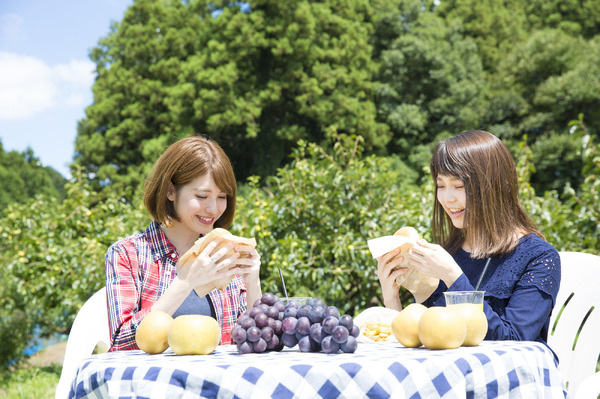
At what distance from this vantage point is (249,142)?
70.9ft

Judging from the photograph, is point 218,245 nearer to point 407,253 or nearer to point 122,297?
point 122,297

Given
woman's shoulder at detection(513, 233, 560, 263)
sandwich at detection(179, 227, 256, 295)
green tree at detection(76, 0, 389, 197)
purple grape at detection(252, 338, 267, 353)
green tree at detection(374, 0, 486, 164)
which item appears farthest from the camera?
green tree at detection(374, 0, 486, 164)

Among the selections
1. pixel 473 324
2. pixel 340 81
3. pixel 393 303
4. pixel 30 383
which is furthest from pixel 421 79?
pixel 473 324

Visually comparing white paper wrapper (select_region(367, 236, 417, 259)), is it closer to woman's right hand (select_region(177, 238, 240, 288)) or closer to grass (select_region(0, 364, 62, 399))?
woman's right hand (select_region(177, 238, 240, 288))

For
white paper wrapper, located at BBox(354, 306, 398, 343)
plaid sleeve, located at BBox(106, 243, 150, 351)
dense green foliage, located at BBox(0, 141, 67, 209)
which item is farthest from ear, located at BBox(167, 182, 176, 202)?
dense green foliage, located at BBox(0, 141, 67, 209)

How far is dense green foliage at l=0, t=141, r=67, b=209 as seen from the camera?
37894 mm

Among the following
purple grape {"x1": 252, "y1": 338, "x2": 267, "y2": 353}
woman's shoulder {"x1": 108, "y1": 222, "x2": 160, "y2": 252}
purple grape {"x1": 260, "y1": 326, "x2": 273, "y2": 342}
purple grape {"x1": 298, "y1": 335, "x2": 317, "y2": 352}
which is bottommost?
purple grape {"x1": 298, "y1": 335, "x2": 317, "y2": 352}

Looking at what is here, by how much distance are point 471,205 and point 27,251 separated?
515 centimetres

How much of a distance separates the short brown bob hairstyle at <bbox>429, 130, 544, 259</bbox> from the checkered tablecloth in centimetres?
91

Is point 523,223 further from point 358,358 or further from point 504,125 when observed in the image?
point 504,125

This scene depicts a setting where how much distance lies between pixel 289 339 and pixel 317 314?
0.13 metres

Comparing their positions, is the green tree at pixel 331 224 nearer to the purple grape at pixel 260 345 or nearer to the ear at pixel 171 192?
the ear at pixel 171 192

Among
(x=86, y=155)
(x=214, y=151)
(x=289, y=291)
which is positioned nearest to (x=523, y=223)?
(x=214, y=151)

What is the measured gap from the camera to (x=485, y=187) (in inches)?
99.1
